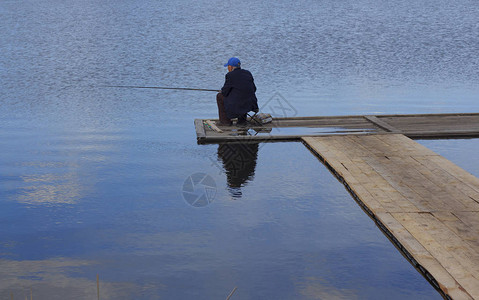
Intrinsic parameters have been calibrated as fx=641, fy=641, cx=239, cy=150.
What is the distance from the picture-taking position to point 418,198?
25.5ft

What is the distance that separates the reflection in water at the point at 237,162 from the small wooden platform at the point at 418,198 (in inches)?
42.9

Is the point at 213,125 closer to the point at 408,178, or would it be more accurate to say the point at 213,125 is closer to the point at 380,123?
the point at 380,123

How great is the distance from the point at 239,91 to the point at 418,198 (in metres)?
5.04

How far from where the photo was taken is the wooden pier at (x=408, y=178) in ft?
19.6

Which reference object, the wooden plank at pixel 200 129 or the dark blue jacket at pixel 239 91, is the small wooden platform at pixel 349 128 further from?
the dark blue jacket at pixel 239 91

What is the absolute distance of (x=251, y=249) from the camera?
6.53 meters

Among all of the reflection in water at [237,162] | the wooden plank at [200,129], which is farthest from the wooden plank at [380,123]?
the wooden plank at [200,129]

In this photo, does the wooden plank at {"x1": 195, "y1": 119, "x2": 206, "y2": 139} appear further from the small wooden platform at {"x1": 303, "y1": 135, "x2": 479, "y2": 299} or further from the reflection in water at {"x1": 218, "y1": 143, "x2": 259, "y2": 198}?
the small wooden platform at {"x1": 303, "y1": 135, "x2": 479, "y2": 299}

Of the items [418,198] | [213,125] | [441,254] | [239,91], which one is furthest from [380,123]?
[441,254]

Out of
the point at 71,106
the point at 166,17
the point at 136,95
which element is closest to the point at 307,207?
the point at 71,106

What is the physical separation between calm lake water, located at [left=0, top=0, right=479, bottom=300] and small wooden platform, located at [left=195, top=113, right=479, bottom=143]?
357 millimetres

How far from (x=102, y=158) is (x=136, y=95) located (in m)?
7.78

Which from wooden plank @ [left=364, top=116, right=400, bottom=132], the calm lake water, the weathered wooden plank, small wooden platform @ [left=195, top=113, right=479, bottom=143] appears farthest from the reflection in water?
wooden plank @ [left=364, top=116, right=400, bottom=132]

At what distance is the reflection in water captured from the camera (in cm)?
905
